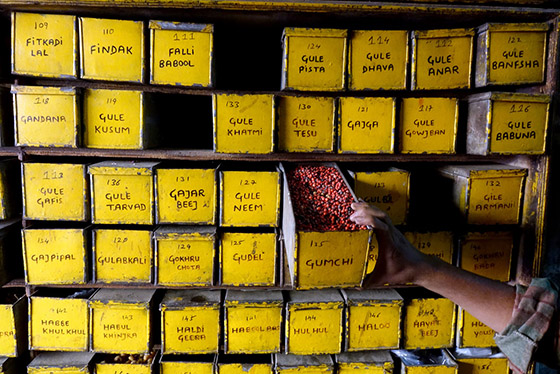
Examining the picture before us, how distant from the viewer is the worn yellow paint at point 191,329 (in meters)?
1.63

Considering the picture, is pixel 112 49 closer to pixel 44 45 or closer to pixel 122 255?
pixel 44 45

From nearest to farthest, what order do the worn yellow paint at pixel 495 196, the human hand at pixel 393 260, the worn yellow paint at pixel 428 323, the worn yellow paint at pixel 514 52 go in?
the human hand at pixel 393 260 < the worn yellow paint at pixel 514 52 < the worn yellow paint at pixel 495 196 < the worn yellow paint at pixel 428 323

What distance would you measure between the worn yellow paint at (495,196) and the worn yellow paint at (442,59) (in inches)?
17.0

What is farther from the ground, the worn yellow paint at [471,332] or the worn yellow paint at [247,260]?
the worn yellow paint at [247,260]

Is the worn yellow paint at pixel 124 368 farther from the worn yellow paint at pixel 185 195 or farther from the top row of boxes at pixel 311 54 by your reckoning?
the top row of boxes at pixel 311 54

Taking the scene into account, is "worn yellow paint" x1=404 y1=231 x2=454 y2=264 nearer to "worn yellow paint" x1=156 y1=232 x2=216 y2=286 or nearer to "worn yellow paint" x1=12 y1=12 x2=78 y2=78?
"worn yellow paint" x1=156 y1=232 x2=216 y2=286

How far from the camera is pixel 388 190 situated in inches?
62.7

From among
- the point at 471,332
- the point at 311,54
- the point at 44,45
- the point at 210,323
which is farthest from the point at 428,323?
the point at 44,45

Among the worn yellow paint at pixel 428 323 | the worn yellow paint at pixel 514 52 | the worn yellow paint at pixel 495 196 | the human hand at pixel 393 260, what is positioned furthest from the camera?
the worn yellow paint at pixel 428 323

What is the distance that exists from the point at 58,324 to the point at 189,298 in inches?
24.3

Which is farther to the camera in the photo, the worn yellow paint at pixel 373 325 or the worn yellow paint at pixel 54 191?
the worn yellow paint at pixel 373 325

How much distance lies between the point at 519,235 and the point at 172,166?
1695 millimetres

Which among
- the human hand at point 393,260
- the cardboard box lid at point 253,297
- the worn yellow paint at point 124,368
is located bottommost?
the worn yellow paint at point 124,368

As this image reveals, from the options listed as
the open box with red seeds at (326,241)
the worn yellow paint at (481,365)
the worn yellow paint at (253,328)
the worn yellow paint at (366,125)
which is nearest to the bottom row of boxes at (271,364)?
the worn yellow paint at (481,365)
